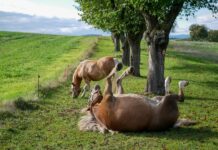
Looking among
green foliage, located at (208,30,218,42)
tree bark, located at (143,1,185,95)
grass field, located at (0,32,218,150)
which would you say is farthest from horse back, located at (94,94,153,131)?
green foliage, located at (208,30,218,42)

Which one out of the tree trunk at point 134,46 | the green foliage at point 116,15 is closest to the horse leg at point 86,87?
the green foliage at point 116,15

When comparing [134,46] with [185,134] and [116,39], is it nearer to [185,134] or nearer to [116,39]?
[185,134]

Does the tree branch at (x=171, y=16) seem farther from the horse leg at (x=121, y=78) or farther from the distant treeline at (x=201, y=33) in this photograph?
the distant treeline at (x=201, y=33)

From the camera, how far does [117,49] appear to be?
173ft

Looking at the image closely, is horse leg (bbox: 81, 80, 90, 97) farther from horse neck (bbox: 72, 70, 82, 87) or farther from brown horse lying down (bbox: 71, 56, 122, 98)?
horse neck (bbox: 72, 70, 82, 87)

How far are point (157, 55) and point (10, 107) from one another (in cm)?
728

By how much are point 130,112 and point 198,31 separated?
118 metres

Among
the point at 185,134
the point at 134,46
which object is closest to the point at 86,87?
the point at 185,134

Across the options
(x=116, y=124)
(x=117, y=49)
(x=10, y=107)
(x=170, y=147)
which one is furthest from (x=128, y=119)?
(x=117, y=49)

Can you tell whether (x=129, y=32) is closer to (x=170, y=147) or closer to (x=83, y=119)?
(x=83, y=119)

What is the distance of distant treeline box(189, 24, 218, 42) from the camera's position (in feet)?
407

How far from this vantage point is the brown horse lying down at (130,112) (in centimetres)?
1159

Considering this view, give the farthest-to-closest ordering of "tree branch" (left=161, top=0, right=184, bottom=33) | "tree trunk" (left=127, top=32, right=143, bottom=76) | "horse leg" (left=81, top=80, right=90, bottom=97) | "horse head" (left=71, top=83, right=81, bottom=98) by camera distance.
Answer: "tree trunk" (left=127, top=32, right=143, bottom=76) < "tree branch" (left=161, top=0, right=184, bottom=33) < "horse leg" (left=81, top=80, right=90, bottom=97) < "horse head" (left=71, top=83, right=81, bottom=98)

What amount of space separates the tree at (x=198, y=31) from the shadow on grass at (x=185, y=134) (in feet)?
381
